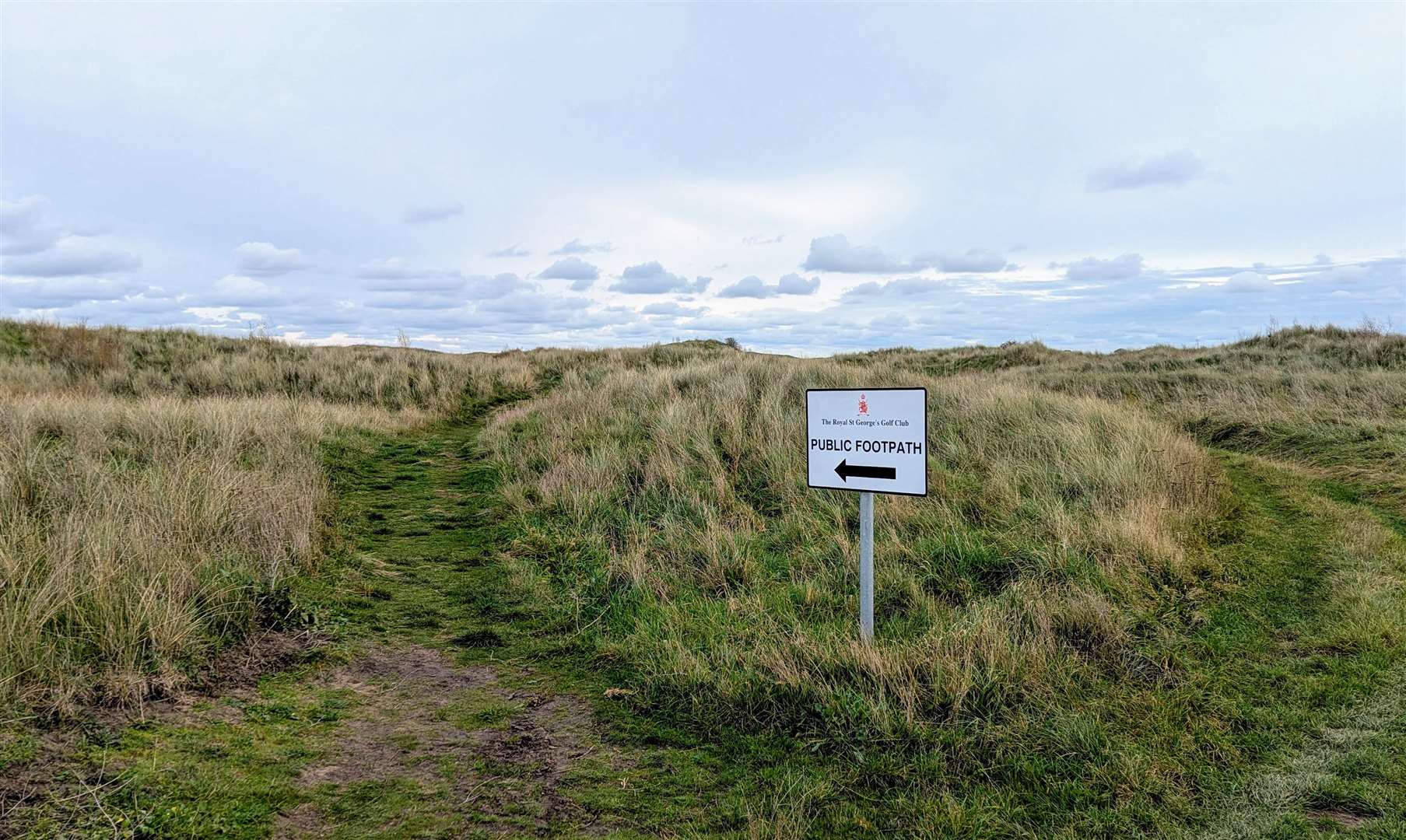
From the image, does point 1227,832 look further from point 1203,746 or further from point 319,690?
point 319,690

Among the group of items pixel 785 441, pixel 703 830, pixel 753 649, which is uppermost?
pixel 785 441

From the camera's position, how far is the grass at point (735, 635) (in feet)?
11.7

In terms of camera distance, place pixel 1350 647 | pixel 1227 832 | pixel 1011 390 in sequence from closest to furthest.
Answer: pixel 1227 832 < pixel 1350 647 < pixel 1011 390

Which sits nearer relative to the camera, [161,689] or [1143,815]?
[1143,815]

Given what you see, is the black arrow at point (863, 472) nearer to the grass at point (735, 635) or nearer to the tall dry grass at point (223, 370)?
the grass at point (735, 635)

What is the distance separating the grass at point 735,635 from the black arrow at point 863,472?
1.08m

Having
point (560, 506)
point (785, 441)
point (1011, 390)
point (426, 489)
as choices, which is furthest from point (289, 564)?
point (1011, 390)

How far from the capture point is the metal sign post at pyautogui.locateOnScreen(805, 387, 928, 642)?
468 cm

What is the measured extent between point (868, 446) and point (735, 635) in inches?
65.5

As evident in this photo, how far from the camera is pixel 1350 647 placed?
5113 mm

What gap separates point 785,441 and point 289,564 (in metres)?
5.85

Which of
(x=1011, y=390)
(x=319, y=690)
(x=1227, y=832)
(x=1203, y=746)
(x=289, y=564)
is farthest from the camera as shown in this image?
(x=1011, y=390)

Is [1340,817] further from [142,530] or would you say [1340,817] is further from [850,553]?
Result: [142,530]

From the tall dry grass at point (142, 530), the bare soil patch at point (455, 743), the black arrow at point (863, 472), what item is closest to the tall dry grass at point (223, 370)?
the tall dry grass at point (142, 530)
